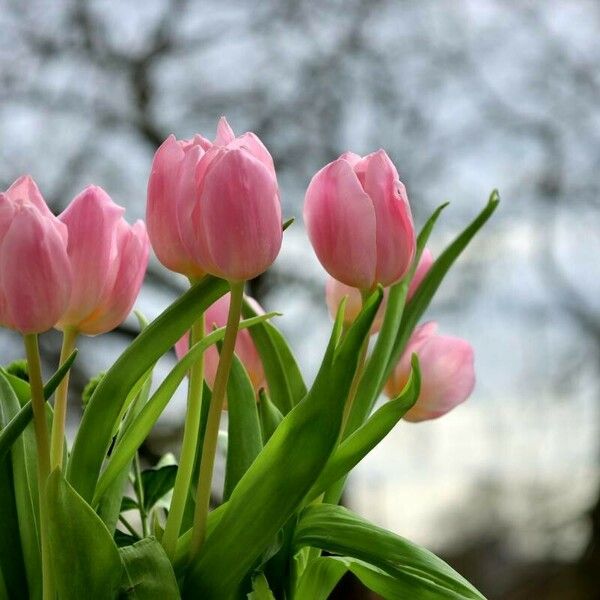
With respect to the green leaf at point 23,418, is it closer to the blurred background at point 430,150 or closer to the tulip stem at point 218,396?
the tulip stem at point 218,396

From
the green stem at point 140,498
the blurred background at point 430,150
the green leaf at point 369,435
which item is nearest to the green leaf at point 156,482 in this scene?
the green stem at point 140,498

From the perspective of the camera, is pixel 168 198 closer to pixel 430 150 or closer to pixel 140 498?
pixel 140 498

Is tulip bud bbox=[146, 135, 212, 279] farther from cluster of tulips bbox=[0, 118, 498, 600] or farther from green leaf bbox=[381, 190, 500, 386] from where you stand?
green leaf bbox=[381, 190, 500, 386]

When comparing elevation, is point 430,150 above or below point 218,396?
above

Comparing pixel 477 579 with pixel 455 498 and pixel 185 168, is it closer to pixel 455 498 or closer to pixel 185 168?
pixel 455 498

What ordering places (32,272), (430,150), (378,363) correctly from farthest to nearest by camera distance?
(430,150), (378,363), (32,272)

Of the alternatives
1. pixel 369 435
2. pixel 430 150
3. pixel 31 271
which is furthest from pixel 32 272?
pixel 430 150

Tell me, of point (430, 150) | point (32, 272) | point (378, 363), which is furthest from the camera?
point (430, 150)

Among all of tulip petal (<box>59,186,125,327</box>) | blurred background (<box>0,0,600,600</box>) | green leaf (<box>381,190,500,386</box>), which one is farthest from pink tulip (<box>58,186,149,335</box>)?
blurred background (<box>0,0,600,600</box>)
